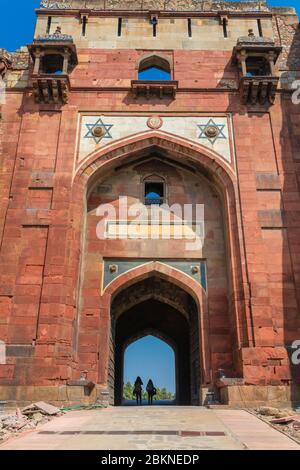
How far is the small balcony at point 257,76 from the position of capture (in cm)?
1216

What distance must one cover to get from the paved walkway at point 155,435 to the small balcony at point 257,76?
31.7 feet

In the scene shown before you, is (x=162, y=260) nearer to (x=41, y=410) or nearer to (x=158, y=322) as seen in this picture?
(x=41, y=410)

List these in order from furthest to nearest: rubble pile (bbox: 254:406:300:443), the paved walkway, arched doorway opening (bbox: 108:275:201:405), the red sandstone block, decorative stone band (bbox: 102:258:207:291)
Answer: arched doorway opening (bbox: 108:275:201:405) < decorative stone band (bbox: 102:258:207:291) < the red sandstone block < rubble pile (bbox: 254:406:300:443) < the paved walkway

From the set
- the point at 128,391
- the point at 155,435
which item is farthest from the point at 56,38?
the point at 128,391

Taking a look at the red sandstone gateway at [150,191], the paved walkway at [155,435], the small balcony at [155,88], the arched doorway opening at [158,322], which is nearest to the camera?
the paved walkway at [155,435]

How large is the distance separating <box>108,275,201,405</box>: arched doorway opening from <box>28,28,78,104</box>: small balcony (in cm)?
633

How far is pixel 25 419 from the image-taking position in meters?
6.39

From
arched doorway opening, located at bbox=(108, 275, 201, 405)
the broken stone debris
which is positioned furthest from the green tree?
the broken stone debris

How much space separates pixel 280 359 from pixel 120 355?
8.56m

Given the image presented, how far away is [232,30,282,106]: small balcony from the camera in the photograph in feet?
39.9

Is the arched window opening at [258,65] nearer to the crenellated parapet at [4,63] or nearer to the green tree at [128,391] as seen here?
the crenellated parapet at [4,63]

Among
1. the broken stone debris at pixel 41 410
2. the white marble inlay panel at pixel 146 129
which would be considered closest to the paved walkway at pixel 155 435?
the broken stone debris at pixel 41 410

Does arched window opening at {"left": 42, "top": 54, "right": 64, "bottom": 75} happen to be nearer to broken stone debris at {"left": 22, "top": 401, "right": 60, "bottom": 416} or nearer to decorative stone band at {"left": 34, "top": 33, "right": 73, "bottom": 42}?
decorative stone band at {"left": 34, "top": 33, "right": 73, "bottom": 42}

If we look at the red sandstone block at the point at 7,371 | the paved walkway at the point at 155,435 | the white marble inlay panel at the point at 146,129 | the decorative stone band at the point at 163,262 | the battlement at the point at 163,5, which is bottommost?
the paved walkway at the point at 155,435
